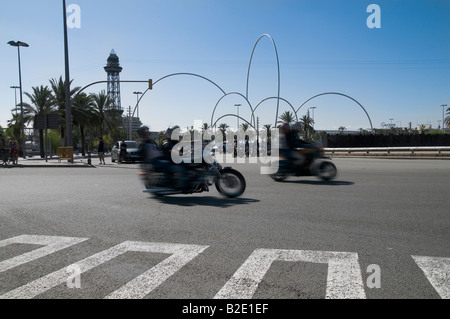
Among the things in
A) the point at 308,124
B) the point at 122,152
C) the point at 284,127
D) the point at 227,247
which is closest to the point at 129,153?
the point at 122,152

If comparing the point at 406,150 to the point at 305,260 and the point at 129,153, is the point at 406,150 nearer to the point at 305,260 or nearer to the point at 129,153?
the point at 129,153

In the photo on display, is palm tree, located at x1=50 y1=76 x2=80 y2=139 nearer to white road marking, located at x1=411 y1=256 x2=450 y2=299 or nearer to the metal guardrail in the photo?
the metal guardrail

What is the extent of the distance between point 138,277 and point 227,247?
130cm

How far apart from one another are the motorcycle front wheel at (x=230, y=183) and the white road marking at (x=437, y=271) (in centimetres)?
497

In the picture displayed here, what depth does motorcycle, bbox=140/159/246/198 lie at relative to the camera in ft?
27.9

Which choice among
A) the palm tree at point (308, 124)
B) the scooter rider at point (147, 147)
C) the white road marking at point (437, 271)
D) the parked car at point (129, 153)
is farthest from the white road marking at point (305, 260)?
the palm tree at point (308, 124)

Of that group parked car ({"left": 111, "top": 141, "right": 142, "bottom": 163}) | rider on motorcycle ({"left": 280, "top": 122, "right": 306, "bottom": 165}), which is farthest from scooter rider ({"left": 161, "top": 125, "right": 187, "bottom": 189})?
parked car ({"left": 111, "top": 141, "right": 142, "bottom": 163})

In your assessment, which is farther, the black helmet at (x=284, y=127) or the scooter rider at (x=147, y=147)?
the black helmet at (x=284, y=127)

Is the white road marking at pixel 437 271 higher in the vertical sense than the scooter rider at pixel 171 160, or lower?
lower

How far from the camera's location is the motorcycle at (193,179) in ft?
27.9

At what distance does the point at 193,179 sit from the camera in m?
8.50

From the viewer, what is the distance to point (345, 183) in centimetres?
1120

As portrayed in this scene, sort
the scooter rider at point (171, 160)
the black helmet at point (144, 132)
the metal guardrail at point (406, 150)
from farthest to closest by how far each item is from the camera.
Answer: the metal guardrail at point (406, 150) → the black helmet at point (144, 132) → the scooter rider at point (171, 160)

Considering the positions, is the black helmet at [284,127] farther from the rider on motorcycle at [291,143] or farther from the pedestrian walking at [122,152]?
the pedestrian walking at [122,152]
